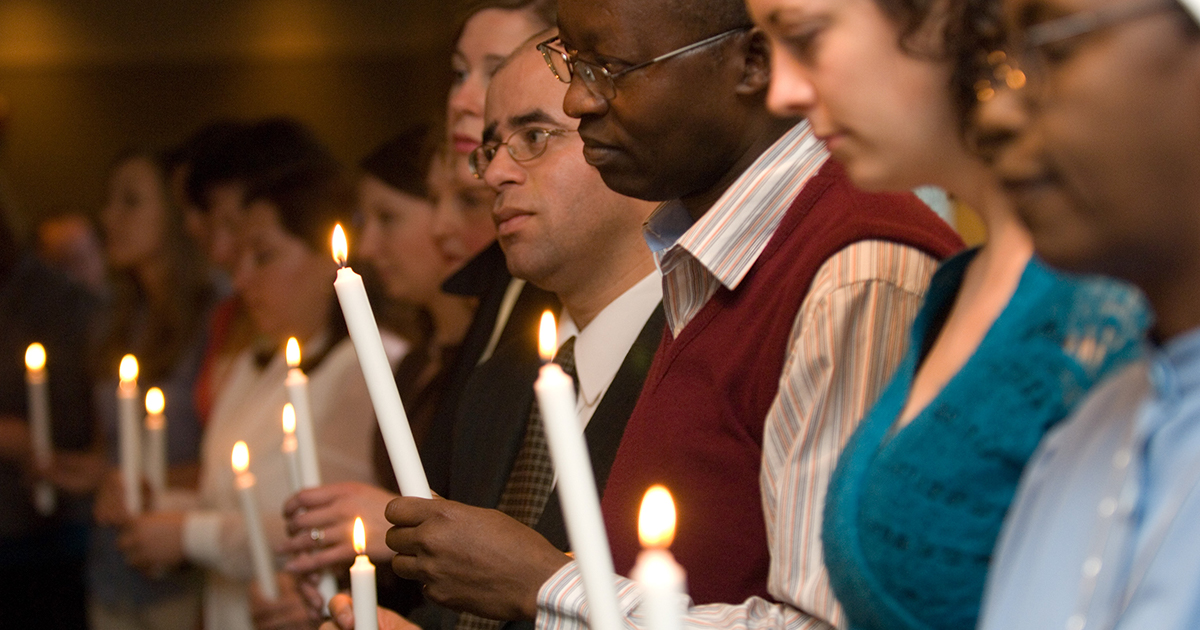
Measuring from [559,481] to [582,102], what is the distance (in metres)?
0.73

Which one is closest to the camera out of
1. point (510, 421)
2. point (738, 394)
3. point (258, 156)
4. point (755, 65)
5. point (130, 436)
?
point (738, 394)

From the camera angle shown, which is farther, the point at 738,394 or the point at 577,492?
the point at 738,394

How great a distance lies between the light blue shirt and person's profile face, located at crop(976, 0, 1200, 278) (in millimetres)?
71

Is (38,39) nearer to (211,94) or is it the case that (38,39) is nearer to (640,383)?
(211,94)

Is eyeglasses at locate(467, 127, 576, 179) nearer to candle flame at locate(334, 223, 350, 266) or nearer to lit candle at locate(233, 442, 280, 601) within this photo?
candle flame at locate(334, 223, 350, 266)

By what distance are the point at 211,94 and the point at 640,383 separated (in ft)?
23.2

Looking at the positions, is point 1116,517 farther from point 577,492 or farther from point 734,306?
point 734,306

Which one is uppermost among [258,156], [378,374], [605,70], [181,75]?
[181,75]

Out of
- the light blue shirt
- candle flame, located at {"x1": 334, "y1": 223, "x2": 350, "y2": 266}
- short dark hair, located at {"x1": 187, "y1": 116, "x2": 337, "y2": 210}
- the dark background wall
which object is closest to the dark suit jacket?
candle flame, located at {"x1": 334, "y1": 223, "x2": 350, "y2": 266}

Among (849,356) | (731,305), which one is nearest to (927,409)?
(849,356)

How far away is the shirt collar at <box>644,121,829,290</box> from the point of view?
124 centimetres

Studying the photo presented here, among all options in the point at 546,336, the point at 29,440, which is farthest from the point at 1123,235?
the point at 29,440

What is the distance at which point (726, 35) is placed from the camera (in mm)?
1288

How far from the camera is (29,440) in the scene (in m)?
3.47
